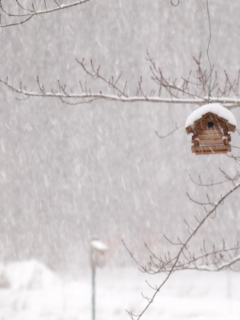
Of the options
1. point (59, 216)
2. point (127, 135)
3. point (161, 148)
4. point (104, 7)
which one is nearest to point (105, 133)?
point (127, 135)

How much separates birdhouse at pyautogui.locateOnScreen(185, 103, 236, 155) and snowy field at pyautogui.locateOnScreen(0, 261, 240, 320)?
631 centimetres

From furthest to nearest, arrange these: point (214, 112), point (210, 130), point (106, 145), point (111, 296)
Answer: point (106, 145)
point (111, 296)
point (210, 130)
point (214, 112)

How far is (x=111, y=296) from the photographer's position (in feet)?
36.7

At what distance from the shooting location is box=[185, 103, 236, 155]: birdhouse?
284 centimetres

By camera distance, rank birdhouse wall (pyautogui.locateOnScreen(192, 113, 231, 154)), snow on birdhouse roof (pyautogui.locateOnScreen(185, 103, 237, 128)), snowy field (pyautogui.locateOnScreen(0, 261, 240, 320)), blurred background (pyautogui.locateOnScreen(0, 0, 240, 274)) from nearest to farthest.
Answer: snow on birdhouse roof (pyautogui.locateOnScreen(185, 103, 237, 128)) → birdhouse wall (pyautogui.locateOnScreen(192, 113, 231, 154)) → snowy field (pyautogui.locateOnScreen(0, 261, 240, 320)) → blurred background (pyautogui.locateOnScreen(0, 0, 240, 274))

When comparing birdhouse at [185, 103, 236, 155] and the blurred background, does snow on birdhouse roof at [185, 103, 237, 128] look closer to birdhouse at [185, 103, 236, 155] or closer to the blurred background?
birdhouse at [185, 103, 236, 155]

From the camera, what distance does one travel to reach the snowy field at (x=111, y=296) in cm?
935

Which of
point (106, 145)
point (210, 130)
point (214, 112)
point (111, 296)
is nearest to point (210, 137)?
point (210, 130)

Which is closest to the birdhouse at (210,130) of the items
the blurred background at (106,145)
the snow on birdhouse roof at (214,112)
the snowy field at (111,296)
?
the snow on birdhouse roof at (214,112)

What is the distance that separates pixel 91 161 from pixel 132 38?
5315mm

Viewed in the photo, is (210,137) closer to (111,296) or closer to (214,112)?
(214,112)

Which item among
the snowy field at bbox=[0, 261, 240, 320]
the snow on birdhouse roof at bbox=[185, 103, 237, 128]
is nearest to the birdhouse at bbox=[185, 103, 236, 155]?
the snow on birdhouse roof at bbox=[185, 103, 237, 128]

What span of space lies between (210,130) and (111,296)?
29.8ft

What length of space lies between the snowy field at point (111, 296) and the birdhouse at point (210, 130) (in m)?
6.31
